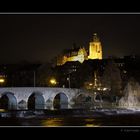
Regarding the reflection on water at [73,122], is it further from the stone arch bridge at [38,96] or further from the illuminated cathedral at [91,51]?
the stone arch bridge at [38,96]

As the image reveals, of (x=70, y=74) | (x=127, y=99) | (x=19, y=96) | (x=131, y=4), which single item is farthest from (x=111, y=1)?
(x=19, y=96)

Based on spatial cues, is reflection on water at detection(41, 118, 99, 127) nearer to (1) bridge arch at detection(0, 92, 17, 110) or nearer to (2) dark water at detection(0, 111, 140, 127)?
(2) dark water at detection(0, 111, 140, 127)

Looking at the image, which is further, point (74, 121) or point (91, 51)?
point (91, 51)

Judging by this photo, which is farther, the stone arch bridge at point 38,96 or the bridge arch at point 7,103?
the stone arch bridge at point 38,96

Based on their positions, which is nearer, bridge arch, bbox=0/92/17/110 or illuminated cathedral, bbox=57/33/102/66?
illuminated cathedral, bbox=57/33/102/66

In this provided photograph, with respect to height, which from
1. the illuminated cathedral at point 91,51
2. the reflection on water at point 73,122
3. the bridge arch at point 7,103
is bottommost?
the reflection on water at point 73,122

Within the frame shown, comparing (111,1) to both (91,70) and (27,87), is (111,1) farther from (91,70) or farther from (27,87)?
(27,87)

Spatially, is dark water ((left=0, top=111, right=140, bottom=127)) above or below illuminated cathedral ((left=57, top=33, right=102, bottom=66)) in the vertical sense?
below

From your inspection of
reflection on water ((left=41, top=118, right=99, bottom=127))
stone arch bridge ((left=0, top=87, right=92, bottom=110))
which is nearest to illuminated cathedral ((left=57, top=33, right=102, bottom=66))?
reflection on water ((left=41, top=118, right=99, bottom=127))

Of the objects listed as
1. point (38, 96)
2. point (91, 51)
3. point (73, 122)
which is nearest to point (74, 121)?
point (73, 122)

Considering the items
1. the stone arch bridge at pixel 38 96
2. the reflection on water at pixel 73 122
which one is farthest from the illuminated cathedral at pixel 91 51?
the stone arch bridge at pixel 38 96

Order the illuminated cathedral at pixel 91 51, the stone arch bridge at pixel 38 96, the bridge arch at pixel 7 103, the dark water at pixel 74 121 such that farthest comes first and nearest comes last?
the stone arch bridge at pixel 38 96 < the bridge arch at pixel 7 103 < the illuminated cathedral at pixel 91 51 < the dark water at pixel 74 121

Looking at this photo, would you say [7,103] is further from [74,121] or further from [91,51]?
[74,121]
